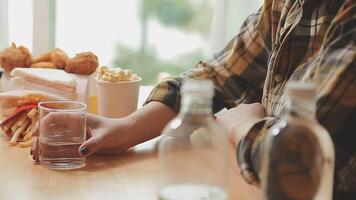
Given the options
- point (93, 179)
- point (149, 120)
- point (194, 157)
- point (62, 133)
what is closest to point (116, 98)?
point (149, 120)

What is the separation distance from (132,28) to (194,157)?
1987 millimetres

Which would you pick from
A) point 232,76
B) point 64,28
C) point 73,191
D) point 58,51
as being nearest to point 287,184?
point 73,191

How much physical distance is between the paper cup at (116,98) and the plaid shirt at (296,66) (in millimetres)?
78

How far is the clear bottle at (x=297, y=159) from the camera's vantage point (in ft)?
1.98

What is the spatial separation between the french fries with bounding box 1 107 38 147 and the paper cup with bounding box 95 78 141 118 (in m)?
0.18

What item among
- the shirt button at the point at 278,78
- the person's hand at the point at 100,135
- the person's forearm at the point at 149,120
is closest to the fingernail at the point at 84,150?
the person's hand at the point at 100,135

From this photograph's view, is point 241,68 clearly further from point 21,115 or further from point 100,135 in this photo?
point 21,115

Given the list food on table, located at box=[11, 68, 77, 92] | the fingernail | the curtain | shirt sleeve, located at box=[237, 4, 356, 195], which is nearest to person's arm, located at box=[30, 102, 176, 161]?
the fingernail

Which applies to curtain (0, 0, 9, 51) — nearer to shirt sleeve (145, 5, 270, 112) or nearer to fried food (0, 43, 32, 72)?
fried food (0, 43, 32, 72)

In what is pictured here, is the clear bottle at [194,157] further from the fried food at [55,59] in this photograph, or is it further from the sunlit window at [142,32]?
the sunlit window at [142,32]

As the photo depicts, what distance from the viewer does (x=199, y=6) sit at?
107 inches

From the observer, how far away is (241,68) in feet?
4.48

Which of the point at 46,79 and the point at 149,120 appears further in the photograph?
the point at 46,79

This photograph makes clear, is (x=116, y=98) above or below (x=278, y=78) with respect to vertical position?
below
